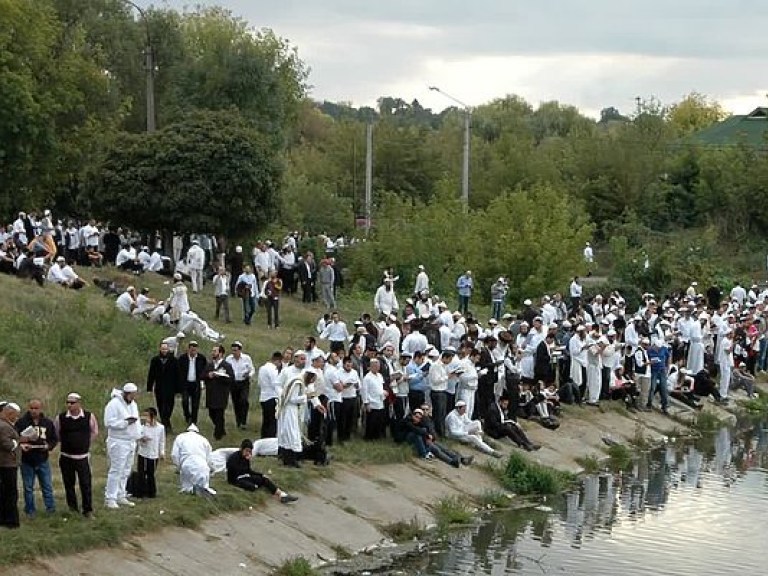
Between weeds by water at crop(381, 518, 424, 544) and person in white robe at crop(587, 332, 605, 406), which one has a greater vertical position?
person in white robe at crop(587, 332, 605, 406)

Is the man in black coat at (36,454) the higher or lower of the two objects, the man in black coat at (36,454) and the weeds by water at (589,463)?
the higher

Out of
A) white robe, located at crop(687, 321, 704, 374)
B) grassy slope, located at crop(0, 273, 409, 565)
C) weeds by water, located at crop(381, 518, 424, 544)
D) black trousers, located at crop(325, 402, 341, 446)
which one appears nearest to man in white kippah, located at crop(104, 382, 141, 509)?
grassy slope, located at crop(0, 273, 409, 565)

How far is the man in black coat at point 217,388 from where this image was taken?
2475cm

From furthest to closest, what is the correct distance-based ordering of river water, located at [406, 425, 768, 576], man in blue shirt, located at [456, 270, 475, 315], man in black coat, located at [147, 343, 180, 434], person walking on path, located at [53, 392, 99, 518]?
man in blue shirt, located at [456, 270, 475, 315] < man in black coat, located at [147, 343, 180, 434] < river water, located at [406, 425, 768, 576] < person walking on path, located at [53, 392, 99, 518]

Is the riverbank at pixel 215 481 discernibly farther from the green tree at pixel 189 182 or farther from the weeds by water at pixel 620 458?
the green tree at pixel 189 182

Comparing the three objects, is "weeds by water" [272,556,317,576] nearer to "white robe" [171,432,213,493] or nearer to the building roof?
"white robe" [171,432,213,493]

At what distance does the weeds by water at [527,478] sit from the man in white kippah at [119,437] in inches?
362

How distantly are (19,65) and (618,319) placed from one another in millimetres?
19963

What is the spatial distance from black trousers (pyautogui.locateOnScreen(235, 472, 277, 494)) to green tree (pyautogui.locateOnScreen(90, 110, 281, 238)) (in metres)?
20.2

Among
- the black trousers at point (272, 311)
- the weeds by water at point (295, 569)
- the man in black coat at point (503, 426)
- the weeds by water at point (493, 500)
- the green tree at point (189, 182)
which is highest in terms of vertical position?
the green tree at point (189, 182)

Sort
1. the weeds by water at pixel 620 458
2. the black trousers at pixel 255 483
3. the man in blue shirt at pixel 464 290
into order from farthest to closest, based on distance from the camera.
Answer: the man in blue shirt at pixel 464 290
the weeds by water at pixel 620 458
the black trousers at pixel 255 483

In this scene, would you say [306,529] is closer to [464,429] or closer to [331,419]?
[331,419]

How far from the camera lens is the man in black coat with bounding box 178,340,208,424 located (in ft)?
81.8

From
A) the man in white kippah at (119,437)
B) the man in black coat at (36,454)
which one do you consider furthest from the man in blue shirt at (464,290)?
the man in black coat at (36,454)
